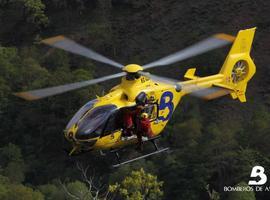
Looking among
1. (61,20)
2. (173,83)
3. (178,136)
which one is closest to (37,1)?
(61,20)

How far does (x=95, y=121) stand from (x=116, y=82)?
45034mm

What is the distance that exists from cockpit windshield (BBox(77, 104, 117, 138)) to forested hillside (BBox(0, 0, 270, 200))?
28.0 meters

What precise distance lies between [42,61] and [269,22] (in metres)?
22.9

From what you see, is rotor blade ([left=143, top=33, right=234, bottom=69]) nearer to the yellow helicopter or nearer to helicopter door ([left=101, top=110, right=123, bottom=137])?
the yellow helicopter

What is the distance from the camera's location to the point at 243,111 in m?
76.1

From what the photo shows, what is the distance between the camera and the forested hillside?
73125 mm

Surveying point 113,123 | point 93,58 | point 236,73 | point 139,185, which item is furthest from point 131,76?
point 139,185

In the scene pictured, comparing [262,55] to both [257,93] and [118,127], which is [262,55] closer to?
[257,93]

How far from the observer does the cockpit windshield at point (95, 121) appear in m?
35.1

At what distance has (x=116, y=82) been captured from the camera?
8031 cm

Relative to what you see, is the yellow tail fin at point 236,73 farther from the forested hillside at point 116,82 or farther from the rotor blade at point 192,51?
the forested hillside at point 116,82

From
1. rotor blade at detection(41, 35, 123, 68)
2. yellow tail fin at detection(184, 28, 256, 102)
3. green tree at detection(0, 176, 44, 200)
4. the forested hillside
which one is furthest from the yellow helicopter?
green tree at detection(0, 176, 44, 200)

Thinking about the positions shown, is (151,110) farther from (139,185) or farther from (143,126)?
(139,185)

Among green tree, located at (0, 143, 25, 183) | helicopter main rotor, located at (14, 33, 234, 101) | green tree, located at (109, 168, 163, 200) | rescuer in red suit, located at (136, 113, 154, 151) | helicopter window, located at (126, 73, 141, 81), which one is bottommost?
green tree, located at (0, 143, 25, 183)
